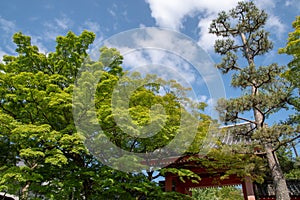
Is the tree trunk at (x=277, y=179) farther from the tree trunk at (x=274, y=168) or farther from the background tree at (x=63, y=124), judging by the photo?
the background tree at (x=63, y=124)

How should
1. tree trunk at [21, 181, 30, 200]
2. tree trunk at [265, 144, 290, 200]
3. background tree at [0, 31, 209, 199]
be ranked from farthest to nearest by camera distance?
tree trunk at [21, 181, 30, 200] → background tree at [0, 31, 209, 199] → tree trunk at [265, 144, 290, 200]

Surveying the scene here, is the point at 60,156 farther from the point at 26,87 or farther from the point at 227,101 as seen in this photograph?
the point at 227,101

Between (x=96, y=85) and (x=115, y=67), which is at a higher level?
(x=115, y=67)

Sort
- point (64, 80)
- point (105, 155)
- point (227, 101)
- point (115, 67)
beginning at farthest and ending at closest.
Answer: point (115, 67)
point (64, 80)
point (105, 155)
point (227, 101)

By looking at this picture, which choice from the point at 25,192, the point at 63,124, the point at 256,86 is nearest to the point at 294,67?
the point at 256,86

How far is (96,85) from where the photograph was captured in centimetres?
789

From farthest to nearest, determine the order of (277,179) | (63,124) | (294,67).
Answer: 1. (63,124)
2. (294,67)
3. (277,179)

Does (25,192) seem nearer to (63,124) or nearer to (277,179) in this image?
(63,124)

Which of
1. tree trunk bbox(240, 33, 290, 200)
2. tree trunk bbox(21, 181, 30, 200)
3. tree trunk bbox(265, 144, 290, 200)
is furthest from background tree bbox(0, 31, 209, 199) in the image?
tree trunk bbox(265, 144, 290, 200)

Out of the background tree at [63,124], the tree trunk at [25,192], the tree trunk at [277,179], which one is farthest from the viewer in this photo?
the tree trunk at [25,192]

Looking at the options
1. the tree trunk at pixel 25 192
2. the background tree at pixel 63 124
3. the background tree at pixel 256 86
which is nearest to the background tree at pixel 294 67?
the background tree at pixel 256 86

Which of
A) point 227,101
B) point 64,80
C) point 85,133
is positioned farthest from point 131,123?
point 64,80

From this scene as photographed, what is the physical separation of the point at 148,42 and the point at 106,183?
4867 millimetres

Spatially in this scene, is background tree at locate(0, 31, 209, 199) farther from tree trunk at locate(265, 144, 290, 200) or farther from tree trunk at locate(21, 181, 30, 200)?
tree trunk at locate(265, 144, 290, 200)
